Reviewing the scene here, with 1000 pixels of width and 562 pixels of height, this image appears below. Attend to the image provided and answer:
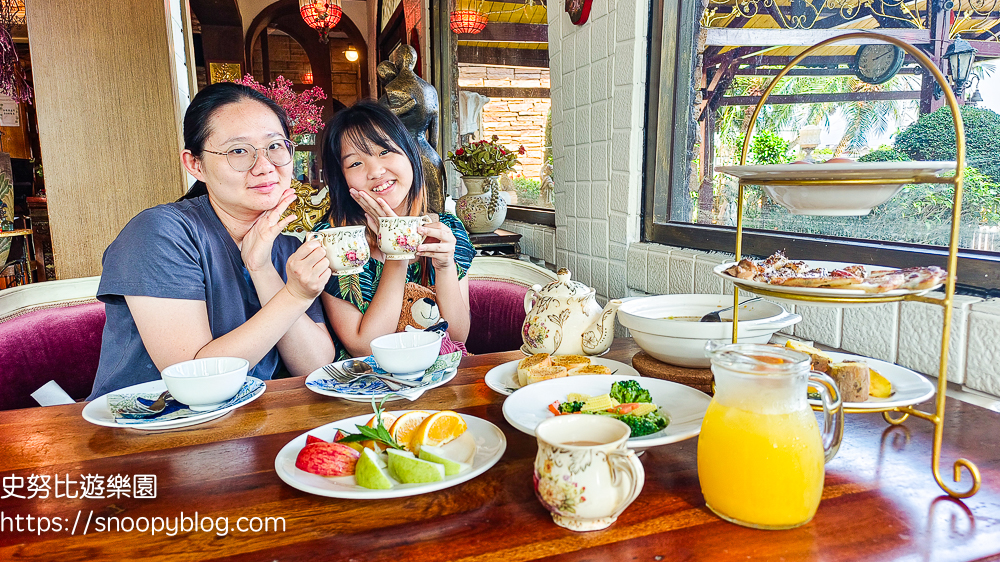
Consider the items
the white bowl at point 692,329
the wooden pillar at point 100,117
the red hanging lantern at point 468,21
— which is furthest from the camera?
the red hanging lantern at point 468,21

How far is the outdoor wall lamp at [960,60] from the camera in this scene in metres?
1.04

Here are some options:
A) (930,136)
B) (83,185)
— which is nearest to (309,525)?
(930,136)

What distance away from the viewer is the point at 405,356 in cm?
108

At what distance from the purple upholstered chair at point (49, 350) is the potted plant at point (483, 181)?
1579 mm

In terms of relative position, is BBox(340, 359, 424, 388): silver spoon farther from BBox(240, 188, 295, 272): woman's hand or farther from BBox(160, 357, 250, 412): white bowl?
BBox(240, 188, 295, 272): woman's hand

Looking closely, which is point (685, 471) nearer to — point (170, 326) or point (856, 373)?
point (856, 373)

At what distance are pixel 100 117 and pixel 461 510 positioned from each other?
2.73 meters

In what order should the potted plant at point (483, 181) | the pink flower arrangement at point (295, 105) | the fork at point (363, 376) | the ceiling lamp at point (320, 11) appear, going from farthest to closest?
1. the ceiling lamp at point (320, 11)
2. the potted plant at point (483, 181)
3. the pink flower arrangement at point (295, 105)
4. the fork at point (363, 376)

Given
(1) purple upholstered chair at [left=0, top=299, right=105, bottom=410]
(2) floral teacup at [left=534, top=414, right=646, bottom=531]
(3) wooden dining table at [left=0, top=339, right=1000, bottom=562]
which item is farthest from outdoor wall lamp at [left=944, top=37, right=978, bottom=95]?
(1) purple upholstered chair at [left=0, top=299, right=105, bottom=410]

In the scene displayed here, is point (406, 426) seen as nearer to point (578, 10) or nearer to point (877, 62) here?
point (877, 62)

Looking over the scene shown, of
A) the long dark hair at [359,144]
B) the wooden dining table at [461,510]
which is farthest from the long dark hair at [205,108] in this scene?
the wooden dining table at [461,510]

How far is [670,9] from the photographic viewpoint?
1720 millimetres

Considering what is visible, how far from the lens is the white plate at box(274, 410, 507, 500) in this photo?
68 centimetres

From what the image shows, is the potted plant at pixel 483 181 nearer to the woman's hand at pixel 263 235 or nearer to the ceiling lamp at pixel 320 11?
the woman's hand at pixel 263 235
